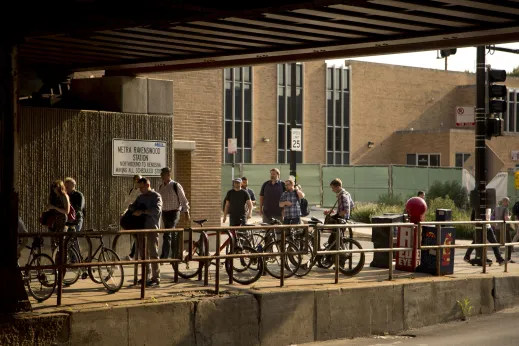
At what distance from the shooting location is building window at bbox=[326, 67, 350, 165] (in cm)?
6216

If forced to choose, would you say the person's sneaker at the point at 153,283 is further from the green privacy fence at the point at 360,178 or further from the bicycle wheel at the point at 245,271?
the green privacy fence at the point at 360,178

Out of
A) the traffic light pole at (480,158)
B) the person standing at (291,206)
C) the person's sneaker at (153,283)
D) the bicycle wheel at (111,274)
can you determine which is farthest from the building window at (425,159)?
the bicycle wheel at (111,274)

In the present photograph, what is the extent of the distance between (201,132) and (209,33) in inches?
343

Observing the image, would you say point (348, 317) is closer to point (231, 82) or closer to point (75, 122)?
point (75, 122)

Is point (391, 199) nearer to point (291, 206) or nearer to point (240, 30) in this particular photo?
point (291, 206)

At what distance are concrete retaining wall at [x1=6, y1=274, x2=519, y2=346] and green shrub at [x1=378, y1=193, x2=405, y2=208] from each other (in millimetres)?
25450

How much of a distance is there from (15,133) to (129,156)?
6.99m

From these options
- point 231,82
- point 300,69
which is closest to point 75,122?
point 231,82

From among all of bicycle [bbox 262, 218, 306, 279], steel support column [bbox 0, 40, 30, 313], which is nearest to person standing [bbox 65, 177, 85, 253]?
bicycle [bbox 262, 218, 306, 279]

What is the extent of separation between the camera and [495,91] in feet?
67.1

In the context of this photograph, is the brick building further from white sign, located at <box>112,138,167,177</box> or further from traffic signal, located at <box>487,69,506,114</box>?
white sign, located at <box>112,138,167,177</box>

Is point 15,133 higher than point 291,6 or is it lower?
lower

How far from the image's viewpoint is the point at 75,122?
17.8m

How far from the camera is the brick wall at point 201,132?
73.6ft
